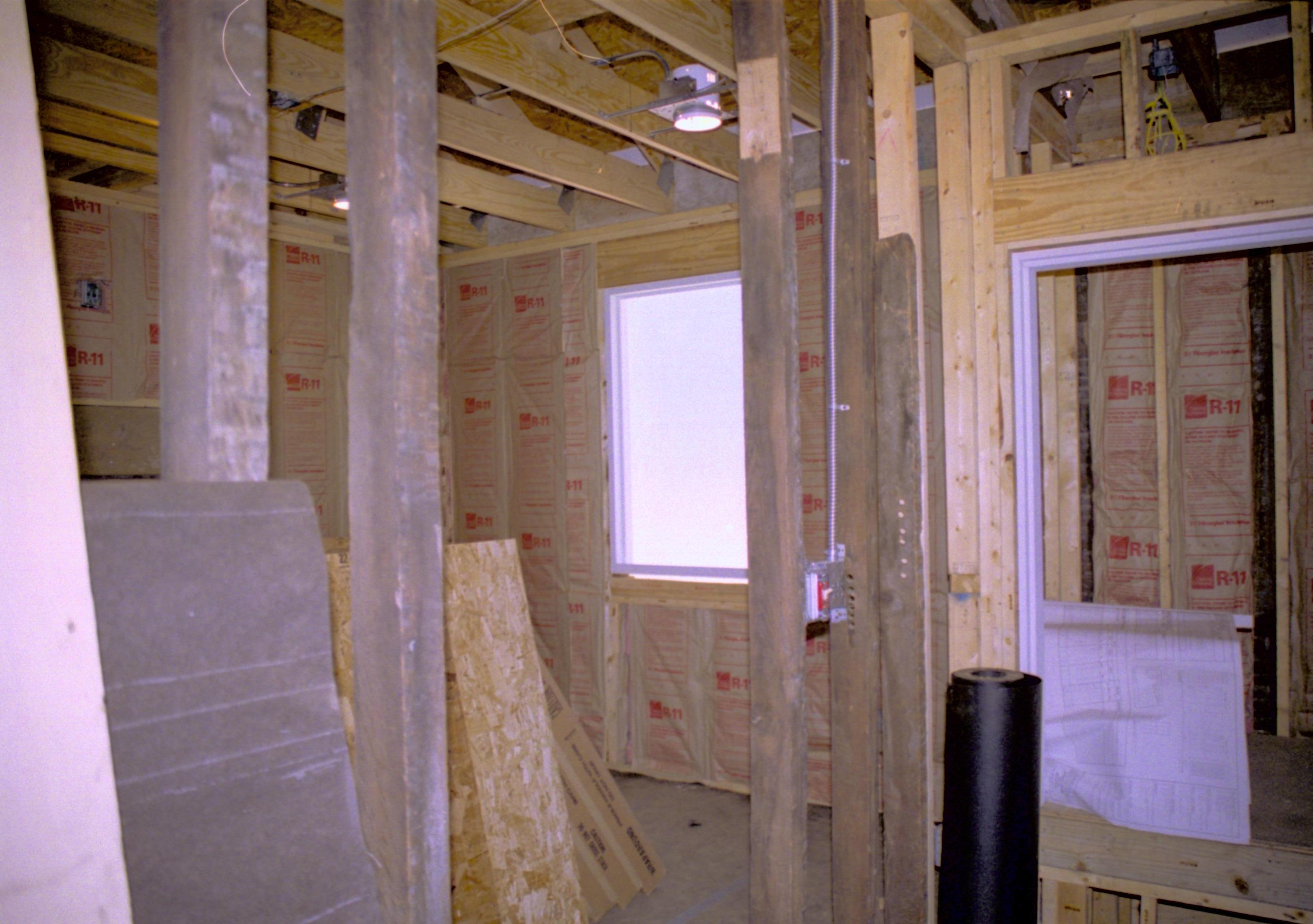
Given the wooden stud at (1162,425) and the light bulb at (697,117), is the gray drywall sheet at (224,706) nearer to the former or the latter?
the light bulb at (697,117)

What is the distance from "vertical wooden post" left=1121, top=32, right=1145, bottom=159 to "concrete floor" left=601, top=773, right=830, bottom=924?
2.75 metres

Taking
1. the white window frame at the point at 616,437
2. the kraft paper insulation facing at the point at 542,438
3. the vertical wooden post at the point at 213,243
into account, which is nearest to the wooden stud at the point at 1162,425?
the white window frame at the point at 616,437

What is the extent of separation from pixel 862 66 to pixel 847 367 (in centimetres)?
85

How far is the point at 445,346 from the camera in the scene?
6094 millimetres

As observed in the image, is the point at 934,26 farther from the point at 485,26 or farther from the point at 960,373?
the point at 485,26

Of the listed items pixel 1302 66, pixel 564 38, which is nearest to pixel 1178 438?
pixel 1302 66

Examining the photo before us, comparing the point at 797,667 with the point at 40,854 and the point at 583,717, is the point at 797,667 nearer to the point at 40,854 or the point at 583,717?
the point at 40,854

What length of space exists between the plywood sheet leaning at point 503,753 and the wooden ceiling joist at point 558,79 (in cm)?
173

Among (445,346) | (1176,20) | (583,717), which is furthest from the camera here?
(445,346)

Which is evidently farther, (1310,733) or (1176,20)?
(1310,733)

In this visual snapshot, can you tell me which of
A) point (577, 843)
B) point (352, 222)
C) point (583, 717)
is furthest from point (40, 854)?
point (583, 717)

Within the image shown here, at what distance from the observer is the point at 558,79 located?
3654mm

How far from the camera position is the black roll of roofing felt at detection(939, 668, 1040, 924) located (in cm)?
260

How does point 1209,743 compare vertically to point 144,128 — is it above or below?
below
